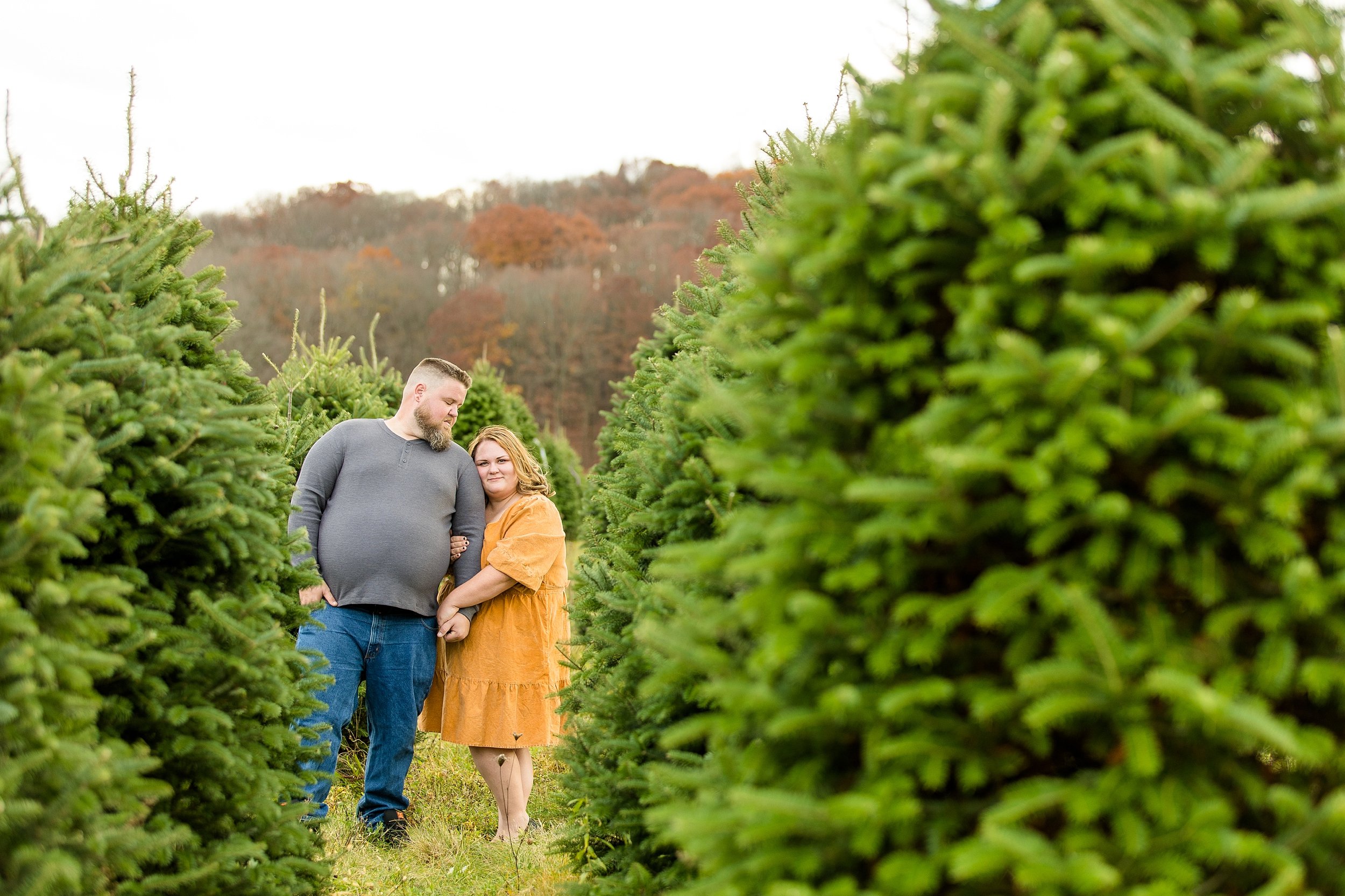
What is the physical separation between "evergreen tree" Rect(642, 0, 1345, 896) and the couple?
3230 millimetres

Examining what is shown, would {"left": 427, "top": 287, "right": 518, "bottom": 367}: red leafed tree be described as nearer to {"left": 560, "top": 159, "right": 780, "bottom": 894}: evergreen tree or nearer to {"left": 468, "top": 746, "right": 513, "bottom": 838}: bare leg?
{"left": 468, "top": 746, "right": 513, "bottom": 838}: bare leg

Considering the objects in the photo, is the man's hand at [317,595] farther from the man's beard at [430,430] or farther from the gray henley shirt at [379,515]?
the man's beard at [430,430]

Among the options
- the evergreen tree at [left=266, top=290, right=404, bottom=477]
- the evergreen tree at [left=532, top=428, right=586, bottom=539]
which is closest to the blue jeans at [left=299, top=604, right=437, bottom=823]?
the evergreen tree at [left=266, top=290, right=404, bottom=477]

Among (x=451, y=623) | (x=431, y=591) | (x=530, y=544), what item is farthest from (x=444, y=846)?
(x=530, y=544)

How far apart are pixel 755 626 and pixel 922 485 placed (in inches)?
23.0

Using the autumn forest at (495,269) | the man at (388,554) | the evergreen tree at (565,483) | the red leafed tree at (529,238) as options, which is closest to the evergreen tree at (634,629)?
the man at (388,554)

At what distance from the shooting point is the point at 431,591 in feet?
17.6

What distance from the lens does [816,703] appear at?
A: 2.20 metres

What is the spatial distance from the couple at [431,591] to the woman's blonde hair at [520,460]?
0.04 ft

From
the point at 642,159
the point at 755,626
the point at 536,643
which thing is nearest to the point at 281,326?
the point at 642,159

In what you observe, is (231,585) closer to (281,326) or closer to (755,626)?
(755,626)

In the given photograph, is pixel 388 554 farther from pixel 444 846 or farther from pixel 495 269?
pixel 495 269

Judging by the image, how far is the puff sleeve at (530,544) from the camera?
5332 millimetres

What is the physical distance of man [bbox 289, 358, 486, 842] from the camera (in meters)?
5.17
